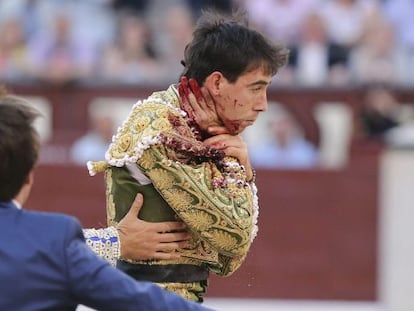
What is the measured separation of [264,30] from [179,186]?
23.6 feet

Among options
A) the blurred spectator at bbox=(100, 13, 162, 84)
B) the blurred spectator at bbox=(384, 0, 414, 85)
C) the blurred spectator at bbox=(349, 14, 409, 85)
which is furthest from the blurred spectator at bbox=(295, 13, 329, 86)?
the blurred spectator at bbox=(100, 13, 162, 84)

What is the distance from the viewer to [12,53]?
11.0 metres

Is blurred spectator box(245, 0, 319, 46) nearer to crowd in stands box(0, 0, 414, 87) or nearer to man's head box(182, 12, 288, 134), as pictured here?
crowd in stands box(0, 0, 414, 87)

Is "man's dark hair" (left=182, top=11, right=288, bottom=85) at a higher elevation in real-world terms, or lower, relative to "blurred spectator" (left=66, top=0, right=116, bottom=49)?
lower

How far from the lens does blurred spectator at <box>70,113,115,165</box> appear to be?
10203 mm

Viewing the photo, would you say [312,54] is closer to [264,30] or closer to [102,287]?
[264,30]

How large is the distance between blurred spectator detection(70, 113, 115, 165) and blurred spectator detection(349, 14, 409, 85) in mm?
1960

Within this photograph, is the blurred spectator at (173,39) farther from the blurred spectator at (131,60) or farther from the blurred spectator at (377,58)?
the blurred spectator at (377,58)

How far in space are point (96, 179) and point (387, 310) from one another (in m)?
2.40

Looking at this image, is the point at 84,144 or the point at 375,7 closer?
the point at 84,144

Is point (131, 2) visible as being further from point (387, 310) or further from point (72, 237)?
point (72, 237)

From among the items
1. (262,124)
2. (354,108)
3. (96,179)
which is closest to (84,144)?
(96,179)

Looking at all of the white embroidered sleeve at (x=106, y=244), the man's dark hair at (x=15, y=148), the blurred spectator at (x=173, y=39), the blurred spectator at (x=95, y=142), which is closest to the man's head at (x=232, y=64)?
the white embroidered sleeve at (x=106, y=244)

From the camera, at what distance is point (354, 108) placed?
35.2ft
